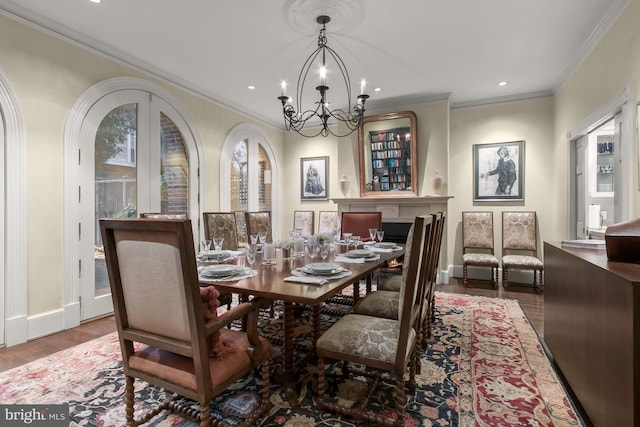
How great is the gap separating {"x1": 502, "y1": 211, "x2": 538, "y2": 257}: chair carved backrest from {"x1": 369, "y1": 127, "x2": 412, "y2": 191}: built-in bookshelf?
4.85 ft

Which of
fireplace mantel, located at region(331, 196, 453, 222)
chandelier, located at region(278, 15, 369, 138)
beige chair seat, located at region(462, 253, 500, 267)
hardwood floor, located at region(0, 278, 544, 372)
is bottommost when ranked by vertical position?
hardwood floor, located at region(0, 278, 544, 372)

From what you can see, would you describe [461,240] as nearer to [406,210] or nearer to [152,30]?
[406,210]

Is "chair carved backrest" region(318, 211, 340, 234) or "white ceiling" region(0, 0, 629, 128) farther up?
"white ceiling" region(0, 0, 629, 128)

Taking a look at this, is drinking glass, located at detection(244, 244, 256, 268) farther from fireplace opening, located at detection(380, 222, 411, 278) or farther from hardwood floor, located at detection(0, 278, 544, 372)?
fireplace opening, located at detection(380, 222, 411, 278)

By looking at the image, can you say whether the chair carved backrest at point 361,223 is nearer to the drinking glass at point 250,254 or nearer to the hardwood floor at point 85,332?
the hardwood floor at point 85,332

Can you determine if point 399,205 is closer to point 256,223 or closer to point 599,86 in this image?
point 256,223

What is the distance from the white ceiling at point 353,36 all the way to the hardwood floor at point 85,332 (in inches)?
103

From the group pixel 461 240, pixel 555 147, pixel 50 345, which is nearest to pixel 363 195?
pixel 461 240

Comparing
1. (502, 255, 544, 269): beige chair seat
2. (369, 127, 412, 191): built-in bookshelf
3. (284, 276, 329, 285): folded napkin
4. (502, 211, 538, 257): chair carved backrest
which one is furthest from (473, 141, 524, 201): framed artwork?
(284, 276, 329, 285): folded napkin

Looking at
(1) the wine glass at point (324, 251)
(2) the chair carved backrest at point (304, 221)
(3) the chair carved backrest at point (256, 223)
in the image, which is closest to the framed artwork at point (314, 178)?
(2) the chair carved backrest at point (304, 221)

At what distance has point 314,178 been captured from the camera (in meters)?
6.00

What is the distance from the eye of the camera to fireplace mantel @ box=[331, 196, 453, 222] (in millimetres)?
4438

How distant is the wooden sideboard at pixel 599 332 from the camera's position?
1.08m

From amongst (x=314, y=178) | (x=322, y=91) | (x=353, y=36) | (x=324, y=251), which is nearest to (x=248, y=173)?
(x=314, y=178)
